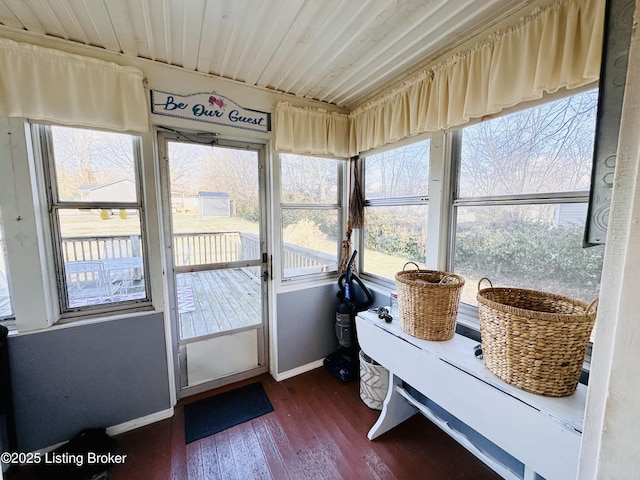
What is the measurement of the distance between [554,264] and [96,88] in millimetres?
2871

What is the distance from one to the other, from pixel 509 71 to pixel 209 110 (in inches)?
77.8

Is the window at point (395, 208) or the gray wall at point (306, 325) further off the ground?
the window at point (395, 208)

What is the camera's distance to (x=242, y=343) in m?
2.44

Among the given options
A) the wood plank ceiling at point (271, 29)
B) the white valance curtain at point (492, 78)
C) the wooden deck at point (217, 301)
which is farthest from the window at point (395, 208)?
the wooden deck at point (217, 301)

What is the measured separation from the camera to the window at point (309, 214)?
245 cm

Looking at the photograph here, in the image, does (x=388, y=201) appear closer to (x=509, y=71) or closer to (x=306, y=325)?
(x=509, y=71)

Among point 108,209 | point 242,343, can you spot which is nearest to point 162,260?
point 108,209

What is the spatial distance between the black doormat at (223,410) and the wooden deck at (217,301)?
0.56m

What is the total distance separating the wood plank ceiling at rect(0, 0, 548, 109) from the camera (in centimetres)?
132

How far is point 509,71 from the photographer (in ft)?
4.45

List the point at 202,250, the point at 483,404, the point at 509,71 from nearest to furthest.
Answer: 1. the point at 483,404
2. the point at 509,71
3. the point at 202,250

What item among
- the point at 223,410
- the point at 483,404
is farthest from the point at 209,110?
the point at 483,404

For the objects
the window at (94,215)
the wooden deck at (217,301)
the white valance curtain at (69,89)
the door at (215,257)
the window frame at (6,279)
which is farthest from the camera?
the wooden deck at (217,301)

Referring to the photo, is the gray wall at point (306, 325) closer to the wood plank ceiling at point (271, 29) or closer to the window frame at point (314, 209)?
the window frame at point (314, 209)
